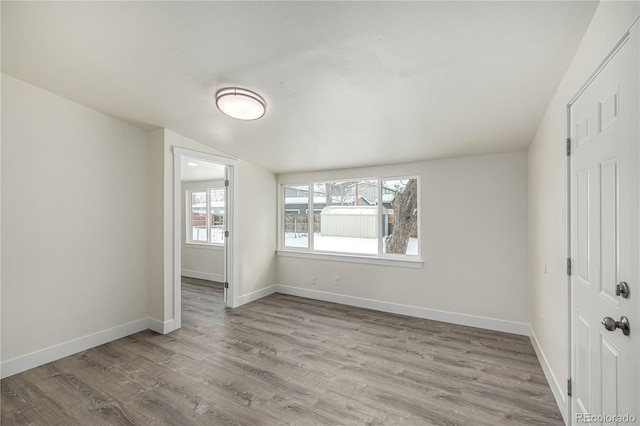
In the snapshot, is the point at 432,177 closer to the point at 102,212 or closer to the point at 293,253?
the point at 293,253

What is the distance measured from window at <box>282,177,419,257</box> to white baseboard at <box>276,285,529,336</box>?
0.71 m

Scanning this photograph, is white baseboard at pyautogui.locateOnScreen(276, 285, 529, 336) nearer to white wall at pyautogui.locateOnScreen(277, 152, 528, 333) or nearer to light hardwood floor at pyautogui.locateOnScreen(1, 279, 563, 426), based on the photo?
white wall at pyautogui.locateOnScreen(277, 152, 528, 333)

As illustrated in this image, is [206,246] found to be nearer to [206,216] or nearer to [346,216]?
[206,216]

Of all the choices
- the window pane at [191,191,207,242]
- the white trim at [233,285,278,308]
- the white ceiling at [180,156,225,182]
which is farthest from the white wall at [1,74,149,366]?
the window pane at [191,191,207,242]

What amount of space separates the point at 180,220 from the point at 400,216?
2966mm

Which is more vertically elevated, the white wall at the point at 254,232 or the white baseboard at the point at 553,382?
the white wall at the point at 254,232

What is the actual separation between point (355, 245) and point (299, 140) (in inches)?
77.3

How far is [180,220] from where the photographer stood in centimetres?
347

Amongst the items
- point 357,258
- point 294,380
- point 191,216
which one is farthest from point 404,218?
point 191,216

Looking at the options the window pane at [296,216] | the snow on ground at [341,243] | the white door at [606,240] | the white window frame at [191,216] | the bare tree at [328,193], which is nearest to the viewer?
the white door at [606,240]

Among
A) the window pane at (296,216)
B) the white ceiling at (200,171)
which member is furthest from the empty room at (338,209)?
the white ceiling at (200,171)

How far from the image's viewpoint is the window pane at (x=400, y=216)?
399 centimetres

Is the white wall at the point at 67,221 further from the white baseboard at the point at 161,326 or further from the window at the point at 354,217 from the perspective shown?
the window at the point at 354,217

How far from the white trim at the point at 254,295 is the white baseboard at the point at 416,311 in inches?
7.4
